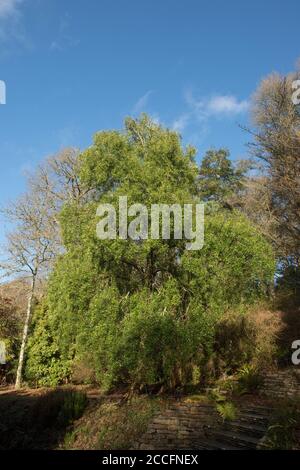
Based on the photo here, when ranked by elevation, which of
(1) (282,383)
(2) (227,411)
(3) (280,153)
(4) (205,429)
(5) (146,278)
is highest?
(3) (280,153)

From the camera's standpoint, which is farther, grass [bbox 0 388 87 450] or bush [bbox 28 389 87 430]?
bush [bbox 28 389 87 430]

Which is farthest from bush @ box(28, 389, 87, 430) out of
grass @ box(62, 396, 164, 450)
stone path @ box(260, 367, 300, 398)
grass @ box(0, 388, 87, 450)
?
stone path @ box(260, 367, 300, 398)

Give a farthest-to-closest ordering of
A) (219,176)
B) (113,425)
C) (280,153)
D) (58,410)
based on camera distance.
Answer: (219,176) → (280,153) → (58,410) → (113,425)

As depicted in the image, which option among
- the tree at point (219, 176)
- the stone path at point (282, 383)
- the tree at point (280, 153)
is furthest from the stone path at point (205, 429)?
the tree at point (219, 176)

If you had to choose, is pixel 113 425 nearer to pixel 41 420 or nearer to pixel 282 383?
pixel 41 420

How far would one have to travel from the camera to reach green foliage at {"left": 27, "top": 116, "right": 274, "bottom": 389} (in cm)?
995

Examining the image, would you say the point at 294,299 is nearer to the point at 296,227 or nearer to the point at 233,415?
the point at 296,227

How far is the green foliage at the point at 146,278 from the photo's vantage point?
995 centimetres

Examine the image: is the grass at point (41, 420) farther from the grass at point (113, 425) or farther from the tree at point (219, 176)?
the tree at point (219, 176)

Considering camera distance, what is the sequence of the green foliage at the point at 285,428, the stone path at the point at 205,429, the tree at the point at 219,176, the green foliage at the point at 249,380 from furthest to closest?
the tree at the point at 219,176, the green foliage at the point at 249,380, the stone path at the point at 205,429, the green foliage at the point at 285,428

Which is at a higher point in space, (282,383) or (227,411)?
(282,383)

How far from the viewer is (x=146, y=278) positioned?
11602 millimetres

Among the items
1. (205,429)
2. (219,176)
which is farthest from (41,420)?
(219,176)

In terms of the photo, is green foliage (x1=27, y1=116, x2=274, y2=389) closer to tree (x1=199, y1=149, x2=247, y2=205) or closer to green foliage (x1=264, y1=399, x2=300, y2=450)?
green foliage (x1=264, y1=399, x2=300, y2=450)
